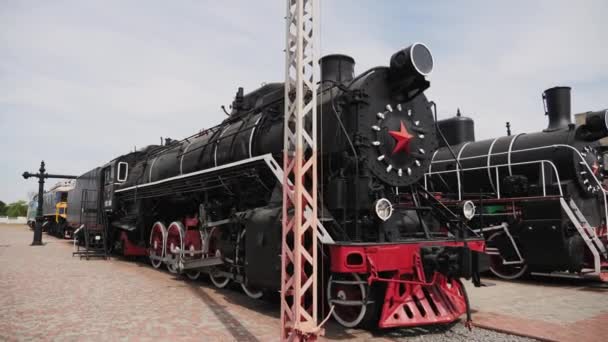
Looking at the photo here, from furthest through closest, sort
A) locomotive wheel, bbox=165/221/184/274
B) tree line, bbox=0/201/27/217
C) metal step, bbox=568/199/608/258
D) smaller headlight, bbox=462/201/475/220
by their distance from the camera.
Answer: tree line, bbox=0/201/27/217 → locomotive wheel, bbox=165/221/184/274 → metal step, bbox=568/199/608/258 → smaller headlight, bbox=462/201/475/220

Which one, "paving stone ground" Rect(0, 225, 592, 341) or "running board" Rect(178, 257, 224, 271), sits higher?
"running board" Rect(178, 257, 224, 271)

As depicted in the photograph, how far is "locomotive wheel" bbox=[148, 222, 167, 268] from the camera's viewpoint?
9.83 metres

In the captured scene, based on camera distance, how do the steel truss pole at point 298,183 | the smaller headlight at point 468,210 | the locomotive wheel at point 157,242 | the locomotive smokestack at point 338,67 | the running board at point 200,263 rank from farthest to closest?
the locomotive wheel at point 157,242 → the running board at point 200,263 → the locomotive smokestack at point 338,67 → the smaller headlight at point 468,210 → the steel truss pole at point 298,183

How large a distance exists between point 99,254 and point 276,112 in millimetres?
A: 9922

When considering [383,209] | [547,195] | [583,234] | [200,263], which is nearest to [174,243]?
[200,263]

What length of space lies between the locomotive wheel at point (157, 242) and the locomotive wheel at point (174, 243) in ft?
0.50

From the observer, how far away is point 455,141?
37.4ft

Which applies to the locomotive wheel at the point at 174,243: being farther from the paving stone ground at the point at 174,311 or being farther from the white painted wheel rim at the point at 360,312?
the white painted wheel rim at the point at 360,312

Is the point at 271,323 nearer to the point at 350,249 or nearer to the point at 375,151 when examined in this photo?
the point at 350,249

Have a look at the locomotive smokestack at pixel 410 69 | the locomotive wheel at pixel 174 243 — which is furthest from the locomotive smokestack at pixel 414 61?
the locomotive wheel at pixel 174 243

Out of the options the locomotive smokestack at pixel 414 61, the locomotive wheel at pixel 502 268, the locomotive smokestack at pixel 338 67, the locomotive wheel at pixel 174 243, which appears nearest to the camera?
the locomotive smokestack at pixel 414 61

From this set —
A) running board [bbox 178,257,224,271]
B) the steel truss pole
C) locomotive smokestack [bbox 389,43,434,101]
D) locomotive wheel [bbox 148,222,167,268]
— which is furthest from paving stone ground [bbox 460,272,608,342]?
locomotive wheel [bbox 148,222,167,268]

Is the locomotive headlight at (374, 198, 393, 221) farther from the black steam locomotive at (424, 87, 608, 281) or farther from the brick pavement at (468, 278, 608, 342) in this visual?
the black steam locomotive at (424, 87, 608, 281)

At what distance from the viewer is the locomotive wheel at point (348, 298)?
196 inches
